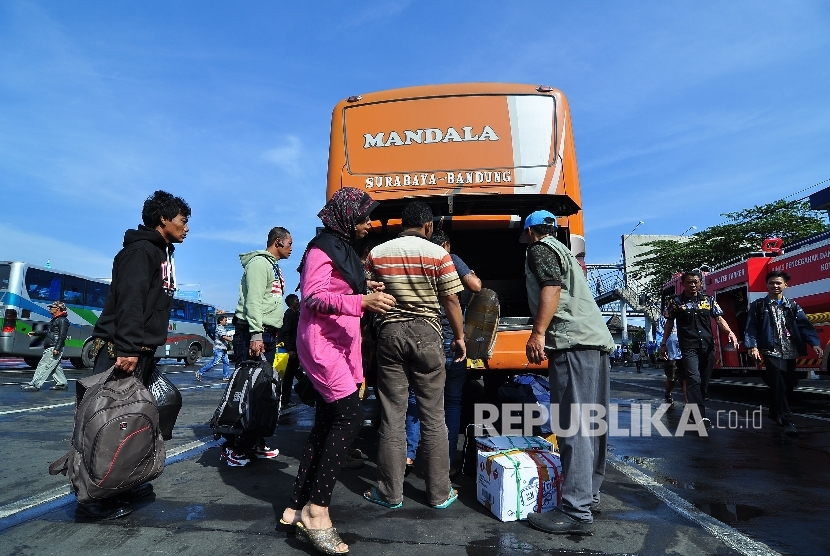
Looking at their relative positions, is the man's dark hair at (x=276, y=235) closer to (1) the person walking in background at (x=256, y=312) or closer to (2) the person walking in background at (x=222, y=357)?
(1) the person walking in background at (x=256, y=312)

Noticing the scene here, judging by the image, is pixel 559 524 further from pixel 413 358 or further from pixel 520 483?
pixel 413 358

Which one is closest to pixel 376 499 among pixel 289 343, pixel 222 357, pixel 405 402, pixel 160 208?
pixel 405 402

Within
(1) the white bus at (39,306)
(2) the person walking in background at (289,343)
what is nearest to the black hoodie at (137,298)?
(2) the person walking in background at (289,343)

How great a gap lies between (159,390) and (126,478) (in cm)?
58

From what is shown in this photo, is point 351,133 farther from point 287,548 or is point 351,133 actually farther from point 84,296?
point 84,296

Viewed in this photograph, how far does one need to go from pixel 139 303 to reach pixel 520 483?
246cm

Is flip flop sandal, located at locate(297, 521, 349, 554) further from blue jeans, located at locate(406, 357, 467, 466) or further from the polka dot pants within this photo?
blue jeans, located at locate(406, 357, 467, 466)

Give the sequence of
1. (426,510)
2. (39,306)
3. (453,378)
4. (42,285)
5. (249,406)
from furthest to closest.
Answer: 1. (42,285)
2. (39,306)
3. (249,406)
4. (453,378)
5. (426,510)

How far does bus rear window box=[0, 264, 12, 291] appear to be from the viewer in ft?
53.8

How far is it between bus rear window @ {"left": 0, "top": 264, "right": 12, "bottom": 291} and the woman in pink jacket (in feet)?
57.7

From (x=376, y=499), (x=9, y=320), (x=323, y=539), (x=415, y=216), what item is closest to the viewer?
(x=323, y=539)

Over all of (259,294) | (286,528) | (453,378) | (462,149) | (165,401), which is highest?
(462,149)

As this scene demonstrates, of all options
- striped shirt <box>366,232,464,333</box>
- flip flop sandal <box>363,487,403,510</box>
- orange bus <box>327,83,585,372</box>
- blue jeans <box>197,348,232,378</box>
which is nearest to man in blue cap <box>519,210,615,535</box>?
striped shirt <box>366,232,464,333</box>

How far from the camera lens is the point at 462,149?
6.04 meters
